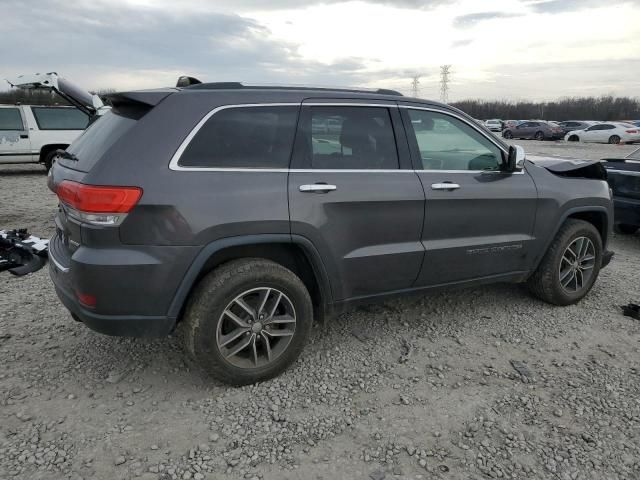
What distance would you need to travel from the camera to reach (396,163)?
11.2ft

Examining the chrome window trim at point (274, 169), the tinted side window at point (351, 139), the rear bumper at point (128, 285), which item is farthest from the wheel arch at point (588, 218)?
the rear bumper at point (128, 285)

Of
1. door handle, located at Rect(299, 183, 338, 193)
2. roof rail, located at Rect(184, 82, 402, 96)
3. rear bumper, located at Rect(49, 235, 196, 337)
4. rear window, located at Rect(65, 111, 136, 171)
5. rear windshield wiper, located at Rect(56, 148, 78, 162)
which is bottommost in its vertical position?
rear bumper, located at Rect(49, 235, 196, 337)

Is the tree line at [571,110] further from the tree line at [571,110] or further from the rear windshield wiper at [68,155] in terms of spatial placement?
the rear windshield wiper at [68,155]

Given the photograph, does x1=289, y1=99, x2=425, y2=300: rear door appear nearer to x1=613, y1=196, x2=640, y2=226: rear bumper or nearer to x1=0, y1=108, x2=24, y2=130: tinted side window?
x1=613, y1=196, x2=640, y2=226: rear bumper

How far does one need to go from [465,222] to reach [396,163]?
73 centimetres

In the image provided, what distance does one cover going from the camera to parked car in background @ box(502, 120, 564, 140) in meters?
33.6

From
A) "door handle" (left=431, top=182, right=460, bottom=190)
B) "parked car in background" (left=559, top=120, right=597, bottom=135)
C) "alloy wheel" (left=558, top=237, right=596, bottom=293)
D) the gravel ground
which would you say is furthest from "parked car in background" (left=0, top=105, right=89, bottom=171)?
"parked car in background" (left=559, top=120, right=597, bottom=135)

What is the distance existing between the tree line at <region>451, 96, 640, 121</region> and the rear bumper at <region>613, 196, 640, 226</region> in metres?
56.8

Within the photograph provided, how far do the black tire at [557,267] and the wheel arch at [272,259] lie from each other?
2170 mm

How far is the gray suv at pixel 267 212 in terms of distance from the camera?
2639 mm

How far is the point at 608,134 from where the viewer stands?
29.3m

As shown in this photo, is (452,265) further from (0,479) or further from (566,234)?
(0,479)

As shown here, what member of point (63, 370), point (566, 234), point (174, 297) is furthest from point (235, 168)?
point (566, 234)

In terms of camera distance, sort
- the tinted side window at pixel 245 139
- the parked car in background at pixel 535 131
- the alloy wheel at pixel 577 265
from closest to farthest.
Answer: the tinted side window at pixel 245 139, the alloy wheel at pixel 577 265, the parked car in background at pixel 535 131
